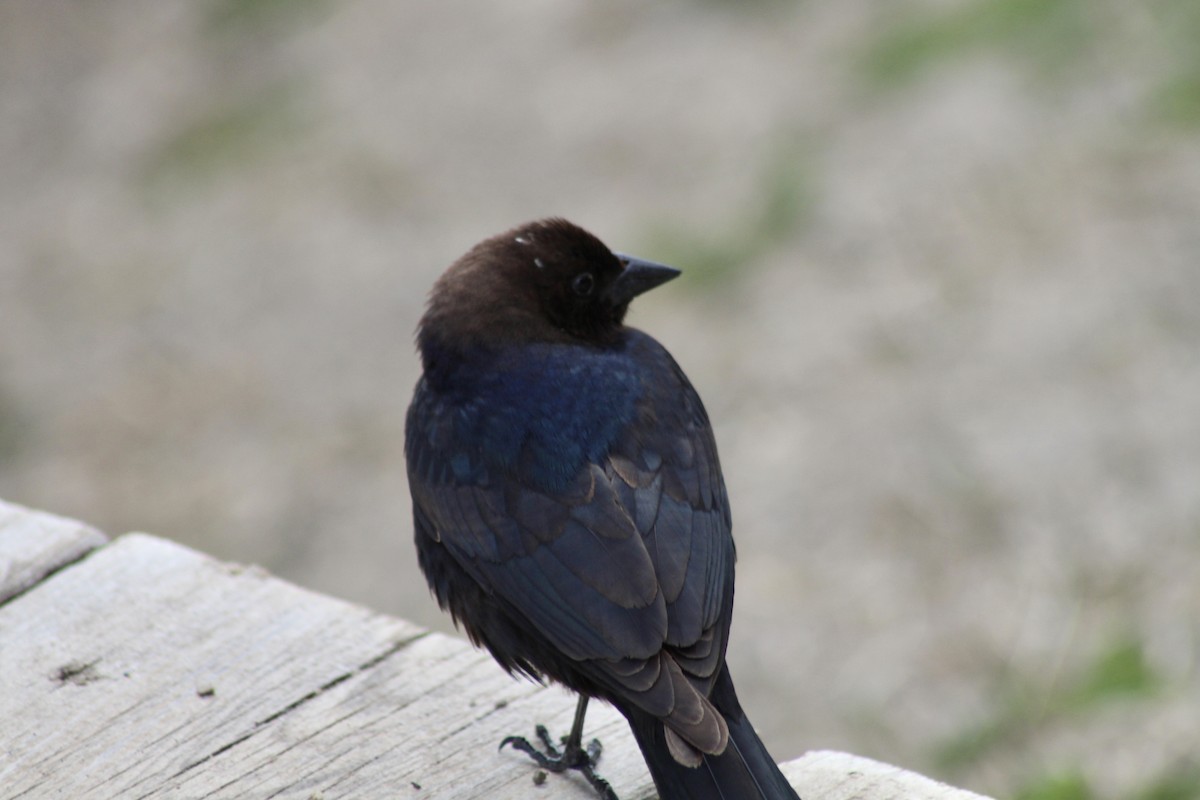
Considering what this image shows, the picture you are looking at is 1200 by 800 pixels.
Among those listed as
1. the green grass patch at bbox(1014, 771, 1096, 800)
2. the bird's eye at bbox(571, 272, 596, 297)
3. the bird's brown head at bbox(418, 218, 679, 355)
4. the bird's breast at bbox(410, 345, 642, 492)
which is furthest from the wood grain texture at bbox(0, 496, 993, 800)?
the green grass patch at bbox(1014, 771, 1096, 800)

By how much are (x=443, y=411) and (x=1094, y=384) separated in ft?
12.7

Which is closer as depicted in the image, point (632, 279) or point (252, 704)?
point (252, 704)

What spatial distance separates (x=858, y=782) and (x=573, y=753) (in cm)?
55

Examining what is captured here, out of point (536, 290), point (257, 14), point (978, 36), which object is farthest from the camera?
point (257, 14)

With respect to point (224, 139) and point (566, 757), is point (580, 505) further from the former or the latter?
point (224, 139)

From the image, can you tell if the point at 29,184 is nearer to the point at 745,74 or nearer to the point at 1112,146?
the point at 745,74

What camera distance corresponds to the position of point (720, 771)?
8.50 ft

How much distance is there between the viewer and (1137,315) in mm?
6496

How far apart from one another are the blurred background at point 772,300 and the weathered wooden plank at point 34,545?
279cm

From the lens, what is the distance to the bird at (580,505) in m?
2.66

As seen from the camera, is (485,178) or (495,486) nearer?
(495,486)

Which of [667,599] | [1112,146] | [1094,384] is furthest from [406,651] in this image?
[1112,146]

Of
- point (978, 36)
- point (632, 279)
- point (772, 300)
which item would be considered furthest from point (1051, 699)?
point (978, 36)

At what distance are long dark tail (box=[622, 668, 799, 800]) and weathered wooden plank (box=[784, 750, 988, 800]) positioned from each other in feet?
0.52
